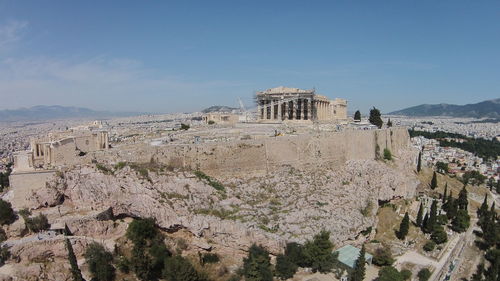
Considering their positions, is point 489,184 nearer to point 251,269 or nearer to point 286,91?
point 286,91

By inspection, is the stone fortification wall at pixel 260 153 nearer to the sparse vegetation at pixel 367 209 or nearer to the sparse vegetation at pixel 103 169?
the sparse vegetation at pixel 103 169

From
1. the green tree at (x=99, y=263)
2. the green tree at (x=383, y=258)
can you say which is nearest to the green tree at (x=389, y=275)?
the green tree at (x=383, y=258)

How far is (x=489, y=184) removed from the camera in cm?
5950

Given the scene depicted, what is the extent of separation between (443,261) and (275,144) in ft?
55.8

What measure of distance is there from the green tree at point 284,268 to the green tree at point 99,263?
10.4 meters

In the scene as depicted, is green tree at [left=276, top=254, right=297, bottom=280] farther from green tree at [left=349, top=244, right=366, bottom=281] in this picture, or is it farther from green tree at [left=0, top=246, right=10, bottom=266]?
green tree at [left=0, top=246, right=10, bottom=266]

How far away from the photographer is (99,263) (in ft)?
67.0

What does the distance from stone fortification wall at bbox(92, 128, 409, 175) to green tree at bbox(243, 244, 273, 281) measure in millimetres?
Answer: 8763

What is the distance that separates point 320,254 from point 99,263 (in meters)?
14.0

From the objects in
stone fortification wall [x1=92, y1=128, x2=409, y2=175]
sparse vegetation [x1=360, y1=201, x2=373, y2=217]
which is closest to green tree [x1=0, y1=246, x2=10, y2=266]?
stone fortification wall [x1=92, y1=128, x2=409, y2=175]

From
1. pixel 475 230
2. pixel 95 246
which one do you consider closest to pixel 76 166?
pixel 95 246

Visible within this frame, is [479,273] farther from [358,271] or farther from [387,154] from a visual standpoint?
[387,154]

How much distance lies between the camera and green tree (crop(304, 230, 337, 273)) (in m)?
23.4

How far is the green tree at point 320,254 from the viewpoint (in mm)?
23375
